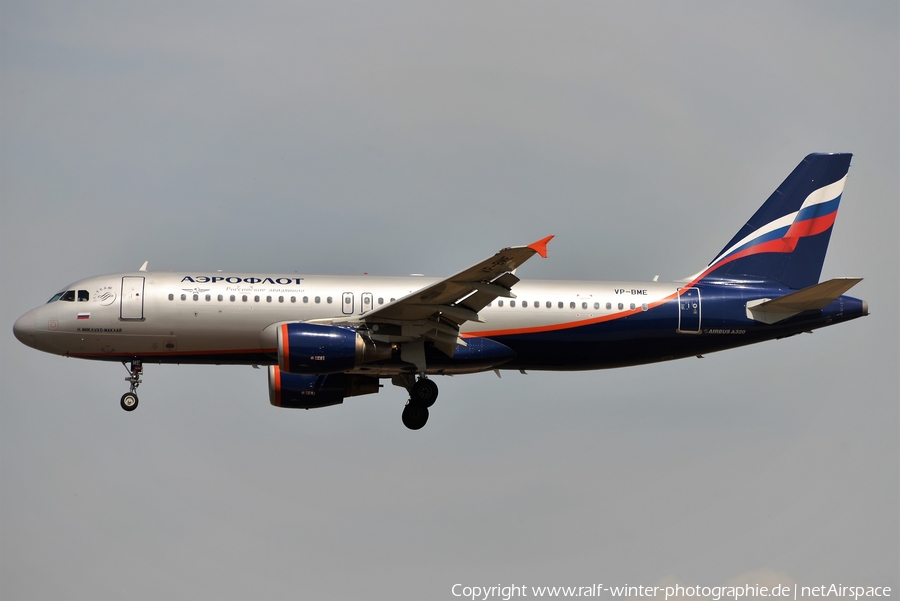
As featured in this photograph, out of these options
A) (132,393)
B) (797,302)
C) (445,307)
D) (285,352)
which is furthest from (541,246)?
(132,393)

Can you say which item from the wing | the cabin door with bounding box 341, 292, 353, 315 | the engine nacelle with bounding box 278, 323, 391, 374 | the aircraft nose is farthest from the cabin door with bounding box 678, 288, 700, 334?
the aircraft nose

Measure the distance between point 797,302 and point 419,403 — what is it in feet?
39.2

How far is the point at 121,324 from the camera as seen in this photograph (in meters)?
35.4

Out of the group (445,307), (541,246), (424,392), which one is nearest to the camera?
(541,246)

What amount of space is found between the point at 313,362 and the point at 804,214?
1748 centimetres

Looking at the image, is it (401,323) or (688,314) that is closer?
(401,323)

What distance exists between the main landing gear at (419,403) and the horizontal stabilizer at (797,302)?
10158 mm

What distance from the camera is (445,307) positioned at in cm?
3384

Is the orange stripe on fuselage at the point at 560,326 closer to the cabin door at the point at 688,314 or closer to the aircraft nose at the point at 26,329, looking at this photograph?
the cabin door at the point at 688,314

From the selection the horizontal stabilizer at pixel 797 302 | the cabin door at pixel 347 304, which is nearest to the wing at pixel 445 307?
the cabin door at pixel 347 304

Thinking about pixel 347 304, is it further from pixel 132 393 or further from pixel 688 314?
pixel 688 314

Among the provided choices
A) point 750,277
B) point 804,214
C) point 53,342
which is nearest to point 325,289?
point 53,342

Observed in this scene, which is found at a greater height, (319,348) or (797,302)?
(797,302)

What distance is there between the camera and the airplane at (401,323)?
34.5 meters
